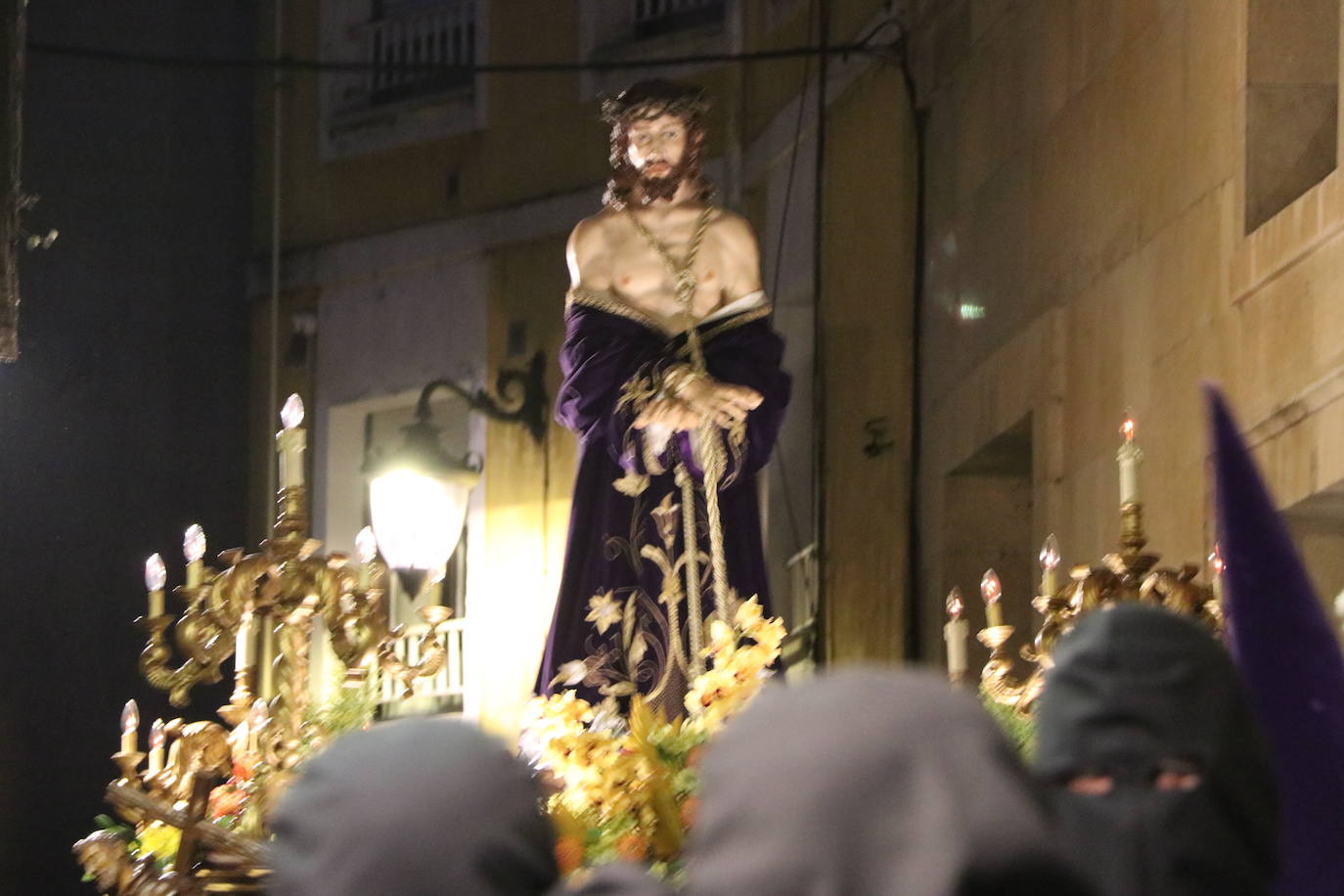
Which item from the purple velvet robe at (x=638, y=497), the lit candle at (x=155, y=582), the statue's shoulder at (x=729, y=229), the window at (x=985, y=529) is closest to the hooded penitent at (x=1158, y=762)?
the lit candle at (x=155, y=582)

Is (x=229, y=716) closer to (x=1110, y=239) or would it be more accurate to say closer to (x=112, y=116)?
(x=1110, y=239)

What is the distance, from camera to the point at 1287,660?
349 centimetres

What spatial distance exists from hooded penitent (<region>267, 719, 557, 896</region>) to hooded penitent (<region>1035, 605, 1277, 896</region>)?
0.61 metres

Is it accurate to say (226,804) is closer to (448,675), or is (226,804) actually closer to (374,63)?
(448,675)

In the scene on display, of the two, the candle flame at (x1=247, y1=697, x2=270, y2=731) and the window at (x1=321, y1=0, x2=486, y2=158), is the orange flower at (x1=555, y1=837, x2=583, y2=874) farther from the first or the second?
the window at (x1=321, y1=0, x2=486, y2=158)

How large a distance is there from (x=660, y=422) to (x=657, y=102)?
3.14 feet

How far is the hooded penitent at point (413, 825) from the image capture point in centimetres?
247

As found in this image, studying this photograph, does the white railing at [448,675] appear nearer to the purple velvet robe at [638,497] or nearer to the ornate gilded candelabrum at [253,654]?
the purple velvet robe at [638,497]

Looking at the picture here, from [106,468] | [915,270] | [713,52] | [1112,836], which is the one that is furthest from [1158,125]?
[106,468]

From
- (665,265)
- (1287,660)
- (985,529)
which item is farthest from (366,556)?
(985,529)

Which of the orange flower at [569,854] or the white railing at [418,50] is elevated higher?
the white railing at [418,50]

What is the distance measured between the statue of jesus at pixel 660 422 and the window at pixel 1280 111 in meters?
1.35

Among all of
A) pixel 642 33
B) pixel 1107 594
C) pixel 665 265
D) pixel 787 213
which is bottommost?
pixel 1107 594

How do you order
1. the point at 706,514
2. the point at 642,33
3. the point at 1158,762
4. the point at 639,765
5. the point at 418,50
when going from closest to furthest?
the point at 1158,762 → the point at 639,765 → the point at 706,514 → the point at 642,33 → the point at 418,50
